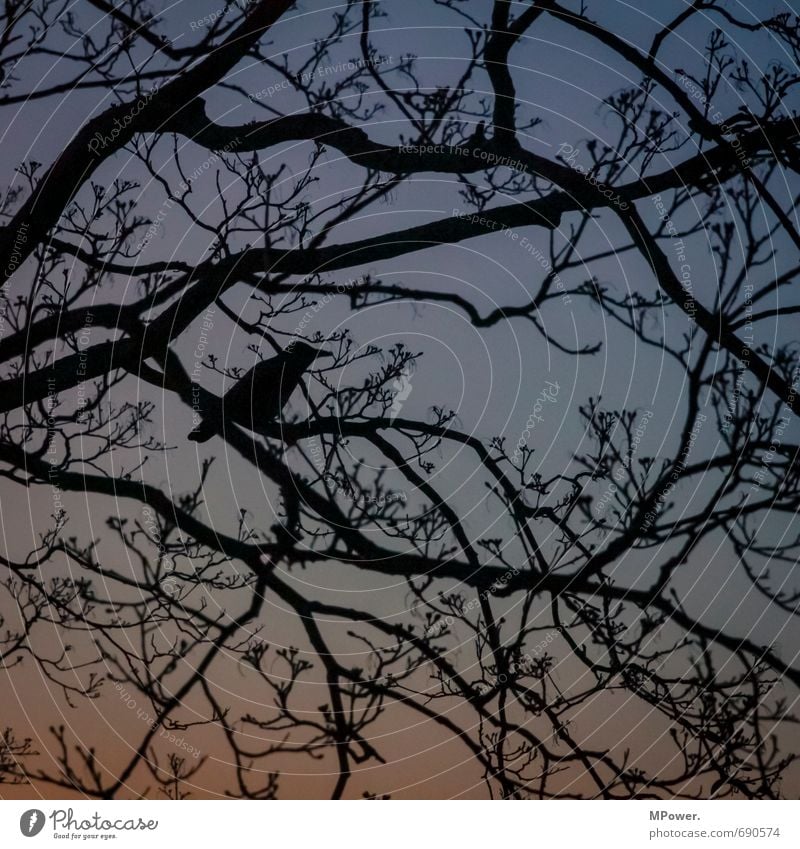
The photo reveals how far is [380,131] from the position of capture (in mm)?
1004

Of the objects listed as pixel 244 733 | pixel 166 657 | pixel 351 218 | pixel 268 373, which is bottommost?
pixel 244 733

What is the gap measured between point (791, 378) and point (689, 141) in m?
0.36

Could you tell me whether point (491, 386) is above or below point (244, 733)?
above

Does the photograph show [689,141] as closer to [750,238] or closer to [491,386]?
[750,238]

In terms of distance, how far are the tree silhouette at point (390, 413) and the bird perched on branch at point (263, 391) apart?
0.01 meters

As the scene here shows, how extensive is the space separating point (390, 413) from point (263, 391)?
0.18m

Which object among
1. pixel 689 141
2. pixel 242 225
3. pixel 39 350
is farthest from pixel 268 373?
pixel 689 141
